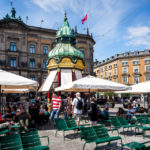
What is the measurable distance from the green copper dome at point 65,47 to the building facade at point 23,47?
2646cm

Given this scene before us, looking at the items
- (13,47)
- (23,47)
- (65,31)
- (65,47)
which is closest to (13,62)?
(13,47)

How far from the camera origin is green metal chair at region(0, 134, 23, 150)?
463 cm

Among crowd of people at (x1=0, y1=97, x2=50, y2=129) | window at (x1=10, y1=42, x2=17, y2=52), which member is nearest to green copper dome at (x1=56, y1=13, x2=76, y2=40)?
crowd of people at (x1=0, y1=97, x2=50, y2=129)

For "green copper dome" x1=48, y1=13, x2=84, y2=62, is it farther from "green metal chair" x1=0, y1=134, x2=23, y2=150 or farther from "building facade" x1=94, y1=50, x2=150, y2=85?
"building facade" x1=94, y1=50, x2=150, y2=85

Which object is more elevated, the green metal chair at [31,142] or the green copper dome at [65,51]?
the green copper dome at [65,51]

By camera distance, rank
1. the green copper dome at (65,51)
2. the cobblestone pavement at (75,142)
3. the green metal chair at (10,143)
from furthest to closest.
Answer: the green copper dome at (65,51), the cobblestone pavement at (75,142), the green metal chair at (10,143)

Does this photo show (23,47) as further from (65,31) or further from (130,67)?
(130,67)

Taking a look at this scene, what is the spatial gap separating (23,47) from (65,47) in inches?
1124

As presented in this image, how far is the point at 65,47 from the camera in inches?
634

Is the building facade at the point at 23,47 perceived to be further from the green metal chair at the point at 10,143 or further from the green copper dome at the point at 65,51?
the green metal chair at the point at 10,143

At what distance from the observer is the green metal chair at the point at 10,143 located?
4629mm

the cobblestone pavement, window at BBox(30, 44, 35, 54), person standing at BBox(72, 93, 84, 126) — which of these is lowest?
the cobblestone pavement

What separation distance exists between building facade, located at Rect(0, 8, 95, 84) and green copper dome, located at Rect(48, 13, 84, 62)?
2646 cm

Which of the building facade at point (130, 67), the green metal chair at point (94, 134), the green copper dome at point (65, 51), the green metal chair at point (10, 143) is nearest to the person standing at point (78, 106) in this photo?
the green metal chair at point (94, 134)
